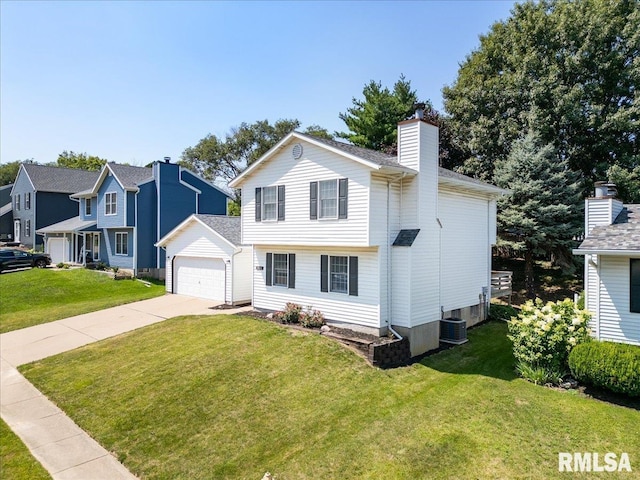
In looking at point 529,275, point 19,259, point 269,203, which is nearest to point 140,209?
point 19,259

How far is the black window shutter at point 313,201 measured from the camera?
1418 cm

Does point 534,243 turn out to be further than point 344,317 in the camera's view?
Yes

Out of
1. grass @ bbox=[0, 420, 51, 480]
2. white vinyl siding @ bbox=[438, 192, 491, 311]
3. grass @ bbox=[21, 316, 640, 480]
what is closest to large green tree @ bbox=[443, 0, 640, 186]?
white vinyl siding @ bbox=[438, 192, 491, 311]

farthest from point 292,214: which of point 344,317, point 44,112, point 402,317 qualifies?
point 44,112

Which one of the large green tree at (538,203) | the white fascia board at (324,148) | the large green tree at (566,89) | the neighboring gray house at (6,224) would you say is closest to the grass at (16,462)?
the white fascia board at (324,148)

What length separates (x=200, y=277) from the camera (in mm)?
21844

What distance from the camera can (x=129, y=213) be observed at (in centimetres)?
2767

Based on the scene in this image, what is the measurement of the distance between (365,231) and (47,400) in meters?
10.3

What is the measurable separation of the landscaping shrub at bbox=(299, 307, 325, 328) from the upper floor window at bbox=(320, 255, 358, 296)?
933 millimetres

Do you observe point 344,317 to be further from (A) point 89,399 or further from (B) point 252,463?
A: (A) point 89,399

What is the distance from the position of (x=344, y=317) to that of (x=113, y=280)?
19.4 m

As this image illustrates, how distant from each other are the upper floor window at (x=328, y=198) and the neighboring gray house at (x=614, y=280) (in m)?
7.16

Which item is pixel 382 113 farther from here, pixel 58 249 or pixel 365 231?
pixel 58 249

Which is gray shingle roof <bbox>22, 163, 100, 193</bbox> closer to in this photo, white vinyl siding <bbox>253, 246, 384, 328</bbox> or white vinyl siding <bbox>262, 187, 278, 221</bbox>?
white vinyl siding <bbox>253, 246, 384, 328</bbox>
